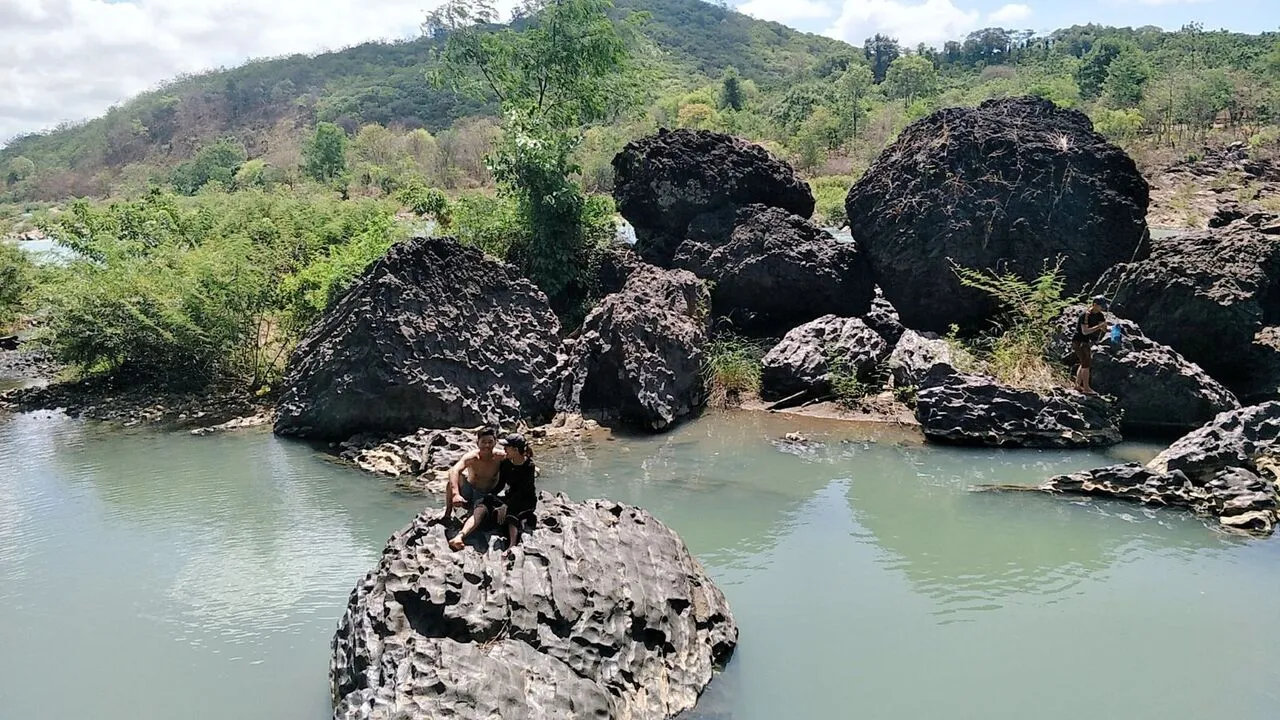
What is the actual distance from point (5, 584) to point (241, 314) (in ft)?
21.2

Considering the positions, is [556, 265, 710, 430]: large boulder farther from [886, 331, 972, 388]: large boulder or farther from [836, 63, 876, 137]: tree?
[836, 63, 876, 137]: tree

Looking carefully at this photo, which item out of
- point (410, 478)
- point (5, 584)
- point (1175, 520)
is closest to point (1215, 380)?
point (1175, 520)

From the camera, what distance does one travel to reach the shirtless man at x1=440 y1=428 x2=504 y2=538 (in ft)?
20.9

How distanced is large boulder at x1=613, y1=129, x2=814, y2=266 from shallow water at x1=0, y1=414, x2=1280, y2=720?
217 inches

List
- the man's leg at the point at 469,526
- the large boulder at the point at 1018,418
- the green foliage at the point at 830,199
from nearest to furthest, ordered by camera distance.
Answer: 1. the man's leg at the point at 469,526
2. the large boulder at the point at 1018,418
3. the green foliage at the point at 830,199

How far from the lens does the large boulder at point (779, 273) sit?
1445cm

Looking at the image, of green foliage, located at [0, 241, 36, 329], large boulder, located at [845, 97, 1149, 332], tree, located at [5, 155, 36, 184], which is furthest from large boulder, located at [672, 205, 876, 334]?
tree, located at [5, 155, 36, 184]

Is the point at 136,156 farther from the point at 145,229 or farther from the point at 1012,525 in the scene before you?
the point at 1012,525

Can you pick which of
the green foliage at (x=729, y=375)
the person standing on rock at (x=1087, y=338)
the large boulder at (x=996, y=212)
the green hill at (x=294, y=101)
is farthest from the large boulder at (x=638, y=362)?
the green hill at (x=294, y=101)

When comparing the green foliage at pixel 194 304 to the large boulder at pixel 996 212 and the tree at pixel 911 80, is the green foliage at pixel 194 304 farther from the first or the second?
the tree at pixel 911 80

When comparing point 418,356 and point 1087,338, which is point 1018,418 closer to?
point 1087,338

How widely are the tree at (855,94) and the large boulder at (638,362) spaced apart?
4417 centimetres

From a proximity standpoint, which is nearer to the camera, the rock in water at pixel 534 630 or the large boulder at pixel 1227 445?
the rock in water at pixel 534 630

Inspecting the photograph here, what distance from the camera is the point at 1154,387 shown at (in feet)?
36.2
